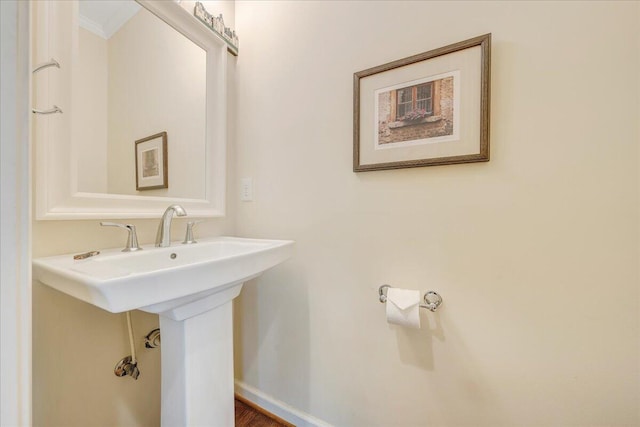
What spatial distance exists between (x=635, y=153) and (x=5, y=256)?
4.18 ft

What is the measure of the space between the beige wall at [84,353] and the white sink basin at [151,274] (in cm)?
8

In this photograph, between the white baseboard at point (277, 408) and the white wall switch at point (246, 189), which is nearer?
the white baseboard at point (277, 408)

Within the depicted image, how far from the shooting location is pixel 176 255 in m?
0.90

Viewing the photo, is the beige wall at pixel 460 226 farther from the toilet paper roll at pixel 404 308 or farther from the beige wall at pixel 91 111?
the beige wall at pixel 91 111

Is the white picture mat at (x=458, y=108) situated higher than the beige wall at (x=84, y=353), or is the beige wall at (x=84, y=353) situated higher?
the white picture mat at (x=458, y=108)

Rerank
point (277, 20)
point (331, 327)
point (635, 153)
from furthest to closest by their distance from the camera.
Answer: point (277, 20), point (331, 327), point (635, 153)

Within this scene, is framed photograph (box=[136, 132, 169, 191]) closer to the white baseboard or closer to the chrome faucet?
the chrome faucet

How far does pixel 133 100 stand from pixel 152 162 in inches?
9.0

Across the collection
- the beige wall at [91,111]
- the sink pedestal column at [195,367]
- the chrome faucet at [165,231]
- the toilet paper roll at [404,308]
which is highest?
the beige wall at [91,111]

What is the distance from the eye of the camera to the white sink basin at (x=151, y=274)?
0.49 m

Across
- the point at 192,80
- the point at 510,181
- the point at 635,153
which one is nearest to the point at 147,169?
the point at 192,80

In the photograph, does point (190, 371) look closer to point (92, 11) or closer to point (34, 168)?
point (34, 168)

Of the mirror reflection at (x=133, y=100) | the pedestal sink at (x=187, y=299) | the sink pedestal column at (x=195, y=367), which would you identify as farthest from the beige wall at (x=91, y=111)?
the sink pedestal column at (x=195, y=367)

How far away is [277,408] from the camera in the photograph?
3.86 feet
